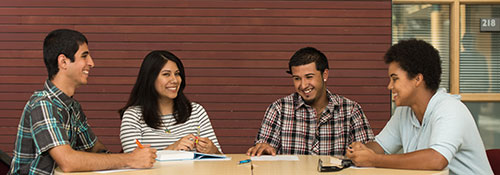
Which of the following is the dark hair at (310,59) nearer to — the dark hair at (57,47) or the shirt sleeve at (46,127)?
the dark hair at (57,47)

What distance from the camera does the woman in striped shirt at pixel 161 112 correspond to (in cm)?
360

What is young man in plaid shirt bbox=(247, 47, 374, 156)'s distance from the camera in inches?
153

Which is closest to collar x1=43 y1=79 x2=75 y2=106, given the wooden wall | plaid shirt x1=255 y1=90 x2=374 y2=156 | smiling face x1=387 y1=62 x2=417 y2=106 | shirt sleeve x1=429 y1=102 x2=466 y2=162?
plaid shirt x1=255 y1=90 x2=374 y2=156

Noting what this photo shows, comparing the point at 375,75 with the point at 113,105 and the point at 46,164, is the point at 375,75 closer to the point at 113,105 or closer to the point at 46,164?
the point at 113,105

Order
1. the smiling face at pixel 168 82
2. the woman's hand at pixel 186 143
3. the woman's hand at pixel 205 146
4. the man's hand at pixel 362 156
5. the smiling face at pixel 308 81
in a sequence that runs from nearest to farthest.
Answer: the man's hand at pixel 362 156 → the woman's hand at pixel 186 143 → the woman's hand at pixel 205 146 → the smiling face at pixel 168 82 → the smiling face at pixel 308 81

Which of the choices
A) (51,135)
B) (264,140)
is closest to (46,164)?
(51,135)

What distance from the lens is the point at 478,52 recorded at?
550 cm

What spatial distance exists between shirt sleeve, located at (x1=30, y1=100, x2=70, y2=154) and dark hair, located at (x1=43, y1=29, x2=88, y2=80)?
0.25 metres

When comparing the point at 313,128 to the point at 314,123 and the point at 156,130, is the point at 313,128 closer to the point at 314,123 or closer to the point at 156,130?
the point at 314,123

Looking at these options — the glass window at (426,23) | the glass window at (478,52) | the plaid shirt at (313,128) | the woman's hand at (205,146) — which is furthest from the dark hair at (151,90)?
the glass window at (478,52)

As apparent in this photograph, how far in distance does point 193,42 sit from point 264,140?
71.1 inches

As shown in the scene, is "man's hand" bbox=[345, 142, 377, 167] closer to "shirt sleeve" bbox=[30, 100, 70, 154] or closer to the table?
the table

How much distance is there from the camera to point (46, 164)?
280 centimetres

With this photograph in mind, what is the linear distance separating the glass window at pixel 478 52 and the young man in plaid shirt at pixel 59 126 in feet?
12.4
